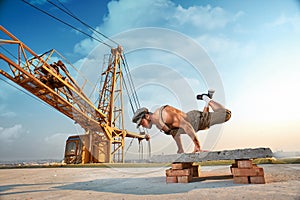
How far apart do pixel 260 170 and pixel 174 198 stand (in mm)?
1879

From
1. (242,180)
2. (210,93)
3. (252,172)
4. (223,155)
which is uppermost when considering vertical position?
(210,93)

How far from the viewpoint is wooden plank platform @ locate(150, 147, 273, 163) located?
3039 mm

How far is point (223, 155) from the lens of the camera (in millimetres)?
3275

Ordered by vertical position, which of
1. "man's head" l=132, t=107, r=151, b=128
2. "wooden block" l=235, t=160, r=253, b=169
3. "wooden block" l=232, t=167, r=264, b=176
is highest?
"man's head" l=132, t=107, r=151, b=128

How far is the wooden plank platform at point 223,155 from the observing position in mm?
3039

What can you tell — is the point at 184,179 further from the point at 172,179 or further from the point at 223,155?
the point at 223,155

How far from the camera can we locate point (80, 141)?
1838 cm

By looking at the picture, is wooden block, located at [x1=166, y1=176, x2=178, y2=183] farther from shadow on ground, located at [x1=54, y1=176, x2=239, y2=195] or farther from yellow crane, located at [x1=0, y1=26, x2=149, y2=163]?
yellow crane, located at [x1=0, y1=26, x2=149, y2=163]

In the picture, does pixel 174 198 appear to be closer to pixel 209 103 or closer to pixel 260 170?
pixel 260 170

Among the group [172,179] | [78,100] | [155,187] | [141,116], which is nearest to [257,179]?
[172,179]

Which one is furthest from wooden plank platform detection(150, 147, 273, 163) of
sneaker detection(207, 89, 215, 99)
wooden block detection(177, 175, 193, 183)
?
sneaker detection(207, 89, 215, 99)

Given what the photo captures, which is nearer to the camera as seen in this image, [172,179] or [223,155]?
[223,155]

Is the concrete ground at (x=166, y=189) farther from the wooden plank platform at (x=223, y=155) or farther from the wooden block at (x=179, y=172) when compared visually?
the wooden plank platform at (x=223, y=155)

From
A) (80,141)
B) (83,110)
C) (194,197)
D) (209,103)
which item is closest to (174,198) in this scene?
(194,197)
